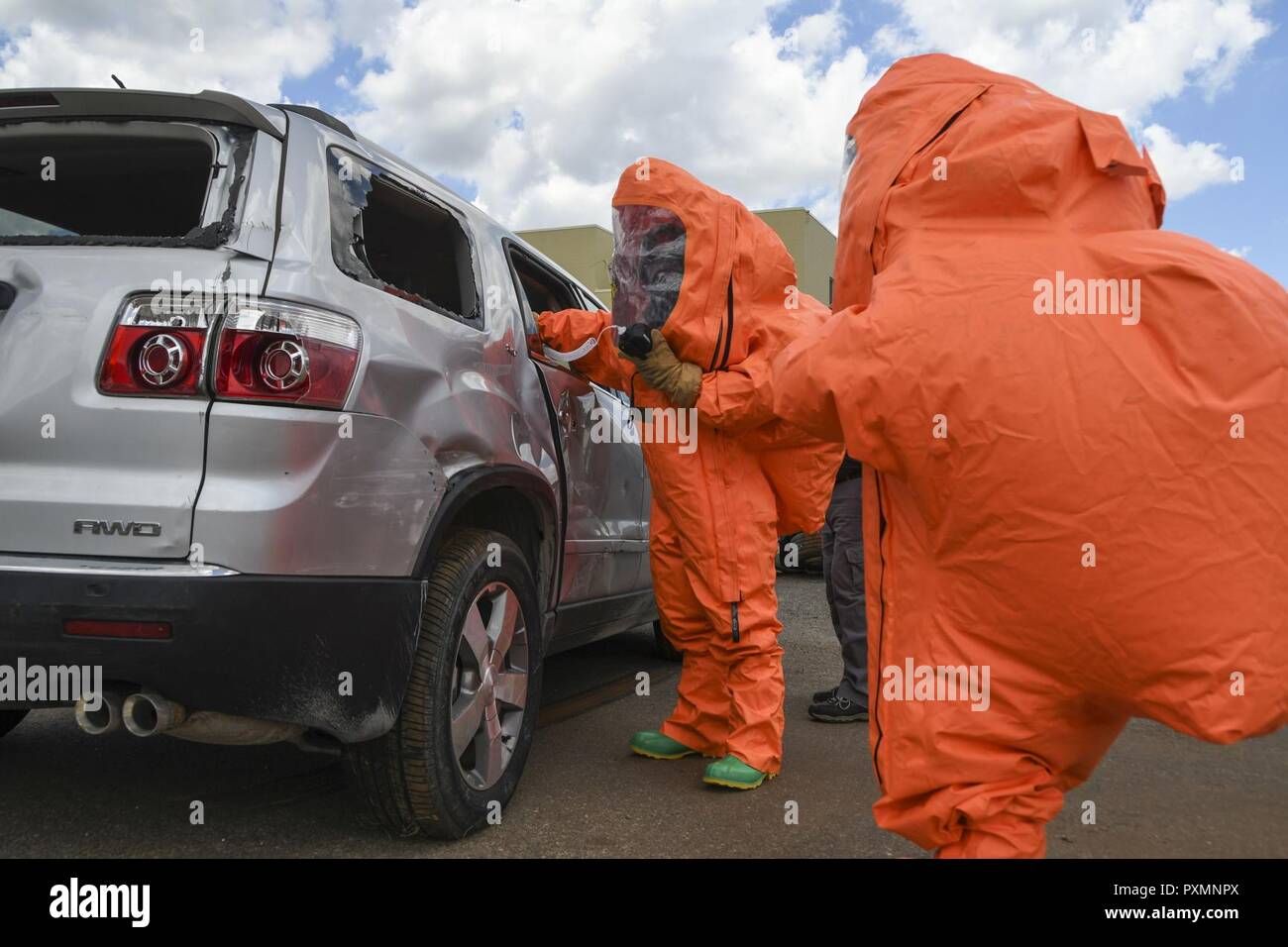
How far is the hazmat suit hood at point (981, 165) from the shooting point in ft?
5.55

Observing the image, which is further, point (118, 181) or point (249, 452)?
point (118, 181)

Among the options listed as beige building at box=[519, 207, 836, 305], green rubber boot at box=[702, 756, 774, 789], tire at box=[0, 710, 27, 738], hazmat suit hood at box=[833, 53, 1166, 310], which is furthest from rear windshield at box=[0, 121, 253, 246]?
beige building at box=[519, 207, 836, 305]

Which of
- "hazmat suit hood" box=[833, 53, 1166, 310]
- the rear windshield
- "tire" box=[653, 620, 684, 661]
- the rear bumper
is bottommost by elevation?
"tire" box=[653, 620, 684, 661]

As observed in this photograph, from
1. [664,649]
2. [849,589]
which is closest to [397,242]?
[849,589]

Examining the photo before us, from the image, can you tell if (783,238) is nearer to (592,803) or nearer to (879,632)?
(592,803)

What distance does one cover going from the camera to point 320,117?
2645 millimetres

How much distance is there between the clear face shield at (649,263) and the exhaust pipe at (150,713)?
176 cm

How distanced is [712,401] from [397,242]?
1115 mm

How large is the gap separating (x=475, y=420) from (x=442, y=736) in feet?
2.72

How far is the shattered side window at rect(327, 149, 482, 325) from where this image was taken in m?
2.48

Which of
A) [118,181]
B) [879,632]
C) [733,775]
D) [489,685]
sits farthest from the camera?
[733,775]

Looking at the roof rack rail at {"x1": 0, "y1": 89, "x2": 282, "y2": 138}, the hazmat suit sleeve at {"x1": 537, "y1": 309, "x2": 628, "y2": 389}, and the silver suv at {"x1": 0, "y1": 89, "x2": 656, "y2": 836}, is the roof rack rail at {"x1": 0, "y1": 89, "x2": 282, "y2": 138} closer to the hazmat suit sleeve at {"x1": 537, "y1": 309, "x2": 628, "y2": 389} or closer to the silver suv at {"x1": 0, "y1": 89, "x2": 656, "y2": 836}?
the silver suv at {"x1": 0, "y1": 89, "x2": 656, "y2": 836}

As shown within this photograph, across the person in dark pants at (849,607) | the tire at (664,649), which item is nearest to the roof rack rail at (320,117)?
the person in dark pants at (849,607)
